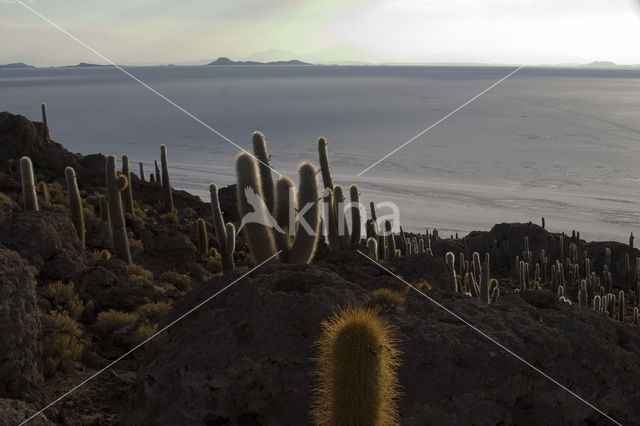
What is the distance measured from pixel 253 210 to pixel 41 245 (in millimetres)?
3836

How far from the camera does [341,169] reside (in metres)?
51.5

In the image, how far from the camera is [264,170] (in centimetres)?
1062

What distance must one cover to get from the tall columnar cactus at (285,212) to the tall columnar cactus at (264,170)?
0.42 metres

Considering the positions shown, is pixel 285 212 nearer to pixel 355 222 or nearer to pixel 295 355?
pixel 355 222

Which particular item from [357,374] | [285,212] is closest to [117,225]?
[285,212]

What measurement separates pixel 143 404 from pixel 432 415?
7.13 feet

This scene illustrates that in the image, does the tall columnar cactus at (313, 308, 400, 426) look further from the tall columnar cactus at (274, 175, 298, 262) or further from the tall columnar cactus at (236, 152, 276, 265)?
the tall columnar cactus at (274, 175, 298, 262)

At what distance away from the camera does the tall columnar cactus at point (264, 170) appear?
10.3 m

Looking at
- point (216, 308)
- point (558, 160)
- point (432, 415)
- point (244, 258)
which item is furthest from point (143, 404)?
point (558, 160)

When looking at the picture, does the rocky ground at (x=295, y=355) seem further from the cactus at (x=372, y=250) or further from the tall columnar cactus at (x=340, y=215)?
the tall columnar cactus at (x=340, y=215)

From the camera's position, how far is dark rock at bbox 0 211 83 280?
34.0 feet

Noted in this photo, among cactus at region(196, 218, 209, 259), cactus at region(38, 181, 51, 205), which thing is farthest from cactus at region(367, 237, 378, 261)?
cactus at region(38, 181, 51, 205)

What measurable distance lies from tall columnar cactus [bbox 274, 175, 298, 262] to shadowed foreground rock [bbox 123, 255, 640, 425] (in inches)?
136

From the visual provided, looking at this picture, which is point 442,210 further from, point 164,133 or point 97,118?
point 97,118
